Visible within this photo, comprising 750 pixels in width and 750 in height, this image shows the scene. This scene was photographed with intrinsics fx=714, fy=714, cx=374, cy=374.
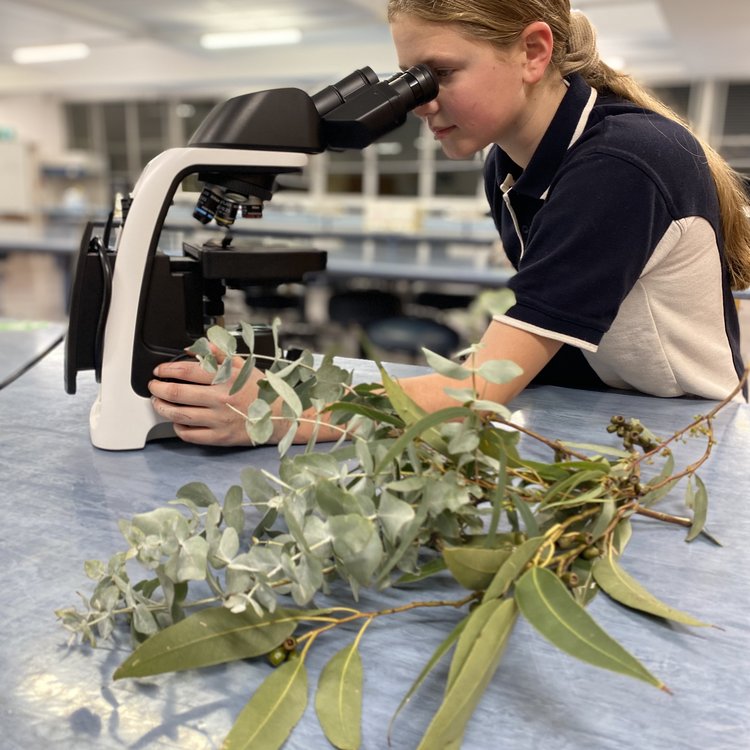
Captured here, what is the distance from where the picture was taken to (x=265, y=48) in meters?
9.46

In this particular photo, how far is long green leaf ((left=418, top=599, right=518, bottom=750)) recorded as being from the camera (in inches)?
14.8

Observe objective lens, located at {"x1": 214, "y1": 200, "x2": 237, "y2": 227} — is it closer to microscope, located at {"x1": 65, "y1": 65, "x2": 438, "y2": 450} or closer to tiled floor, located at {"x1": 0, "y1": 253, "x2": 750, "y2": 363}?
microscope, located at {"x1": 65, "y1": 65, "x2": 438, "y2": 450}

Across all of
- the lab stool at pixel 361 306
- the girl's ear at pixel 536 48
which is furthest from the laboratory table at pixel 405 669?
the lab stool at pixel 361 306

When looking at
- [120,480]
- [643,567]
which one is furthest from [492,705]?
[120,480]

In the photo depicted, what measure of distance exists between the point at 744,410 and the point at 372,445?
2.52 ft

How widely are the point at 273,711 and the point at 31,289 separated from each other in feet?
29.7

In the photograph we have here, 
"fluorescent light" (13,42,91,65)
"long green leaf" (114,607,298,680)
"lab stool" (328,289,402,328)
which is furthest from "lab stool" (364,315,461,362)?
"fluorescent light" (13,42,91,65)

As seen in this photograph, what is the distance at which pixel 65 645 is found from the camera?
19.7 inches

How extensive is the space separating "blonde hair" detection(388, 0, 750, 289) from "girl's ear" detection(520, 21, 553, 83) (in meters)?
0.01

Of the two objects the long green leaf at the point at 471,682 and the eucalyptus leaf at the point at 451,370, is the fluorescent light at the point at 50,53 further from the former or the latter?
the long green leaf at the point at 471,682

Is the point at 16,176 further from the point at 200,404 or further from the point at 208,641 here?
the point at 208,641

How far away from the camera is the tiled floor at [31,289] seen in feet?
21.8

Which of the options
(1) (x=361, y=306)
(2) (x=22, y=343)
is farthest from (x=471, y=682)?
(1) (x=361, y=306)

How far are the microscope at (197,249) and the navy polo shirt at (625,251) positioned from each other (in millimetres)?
243
